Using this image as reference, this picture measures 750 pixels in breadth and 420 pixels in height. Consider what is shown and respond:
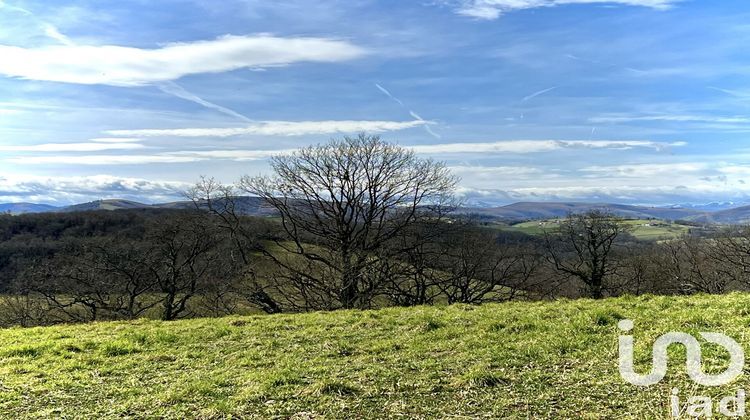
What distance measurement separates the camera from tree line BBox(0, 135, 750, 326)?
35.8m

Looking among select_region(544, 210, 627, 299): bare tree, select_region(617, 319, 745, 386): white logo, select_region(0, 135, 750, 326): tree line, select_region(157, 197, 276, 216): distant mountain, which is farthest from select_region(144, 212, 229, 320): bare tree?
select_region(617, 319, 745, 386): white logo

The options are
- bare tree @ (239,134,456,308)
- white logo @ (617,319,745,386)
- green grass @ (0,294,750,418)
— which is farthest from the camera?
bare tree @ (239,134,456,308)

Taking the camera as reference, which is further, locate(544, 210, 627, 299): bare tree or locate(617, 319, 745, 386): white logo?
locate(544, 210, 627, 299): bare tree

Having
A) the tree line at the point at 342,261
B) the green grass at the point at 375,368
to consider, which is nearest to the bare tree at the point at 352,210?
the tree line at the point at 342,261

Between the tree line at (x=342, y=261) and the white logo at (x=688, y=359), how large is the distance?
2563 centimetres

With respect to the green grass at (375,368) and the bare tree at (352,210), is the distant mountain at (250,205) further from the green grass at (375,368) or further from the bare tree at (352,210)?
the green grass at (375,368)

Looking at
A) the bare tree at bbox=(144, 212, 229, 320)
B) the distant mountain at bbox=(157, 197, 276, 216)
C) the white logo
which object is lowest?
the bare tree at bbox=(144, 212, 229, 320)

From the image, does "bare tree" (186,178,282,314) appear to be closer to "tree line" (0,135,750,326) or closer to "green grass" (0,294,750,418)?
"tree line" (0,135,750,326)

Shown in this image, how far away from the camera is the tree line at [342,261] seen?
35812 millimetres

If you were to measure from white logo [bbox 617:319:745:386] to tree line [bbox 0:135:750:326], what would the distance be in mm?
25629

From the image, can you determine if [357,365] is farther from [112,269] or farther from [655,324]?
[112,269]

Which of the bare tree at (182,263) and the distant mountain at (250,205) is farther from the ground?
the distant mountain at (250,205)

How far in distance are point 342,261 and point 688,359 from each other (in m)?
28.8

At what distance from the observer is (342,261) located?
35906 millimetres
